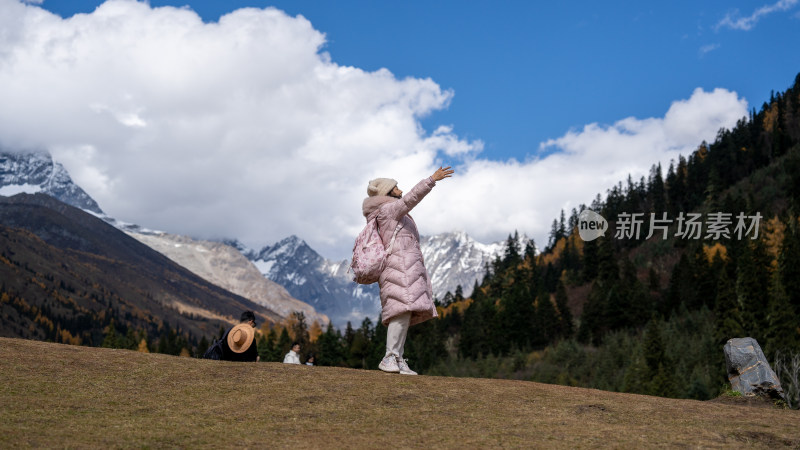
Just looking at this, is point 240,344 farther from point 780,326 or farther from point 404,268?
point 780,326

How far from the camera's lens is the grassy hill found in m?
9.29

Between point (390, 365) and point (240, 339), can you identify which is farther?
point (240, 339)

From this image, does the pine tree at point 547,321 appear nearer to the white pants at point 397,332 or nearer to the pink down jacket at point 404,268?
the pink down jacket at point 404,268

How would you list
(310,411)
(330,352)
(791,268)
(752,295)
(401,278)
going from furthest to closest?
(330,352) < (791,268) < (752,295) < (401,278) < (310,411)

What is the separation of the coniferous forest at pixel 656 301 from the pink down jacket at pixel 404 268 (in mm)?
47541

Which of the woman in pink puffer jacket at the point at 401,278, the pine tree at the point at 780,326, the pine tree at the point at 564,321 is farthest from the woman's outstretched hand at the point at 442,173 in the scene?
the pine tree at the point at 564,321

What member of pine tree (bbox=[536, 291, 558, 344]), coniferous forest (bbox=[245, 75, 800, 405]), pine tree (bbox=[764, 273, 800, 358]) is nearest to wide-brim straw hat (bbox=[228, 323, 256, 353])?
coniferous forest (bbox=[245, 75, 800, 405])

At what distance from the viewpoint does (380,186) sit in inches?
591

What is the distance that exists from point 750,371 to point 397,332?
26.9 ft

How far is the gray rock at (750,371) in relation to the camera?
15.2 meters

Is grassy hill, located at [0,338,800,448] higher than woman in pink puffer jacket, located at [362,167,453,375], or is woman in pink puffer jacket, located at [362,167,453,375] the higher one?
woman in pink puffer jacket, located at [362,167,453,375]

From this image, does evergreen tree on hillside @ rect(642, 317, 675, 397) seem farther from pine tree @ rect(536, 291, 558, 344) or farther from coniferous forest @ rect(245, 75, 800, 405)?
pine tree @ rect(536, 291, 558, 344)

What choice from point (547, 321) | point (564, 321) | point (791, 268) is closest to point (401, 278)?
point (791, 268)

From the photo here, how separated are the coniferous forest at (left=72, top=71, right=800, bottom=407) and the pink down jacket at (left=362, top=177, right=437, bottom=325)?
156 feet
